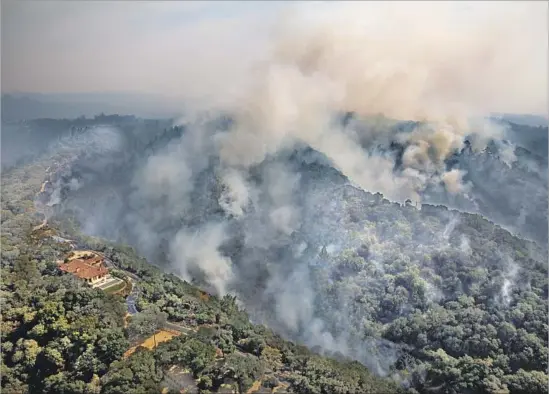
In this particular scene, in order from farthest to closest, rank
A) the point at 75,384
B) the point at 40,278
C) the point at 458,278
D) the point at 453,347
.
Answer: the point at 458,278 < the point at 40,278 < the point at 453,347 < the point at 75,384

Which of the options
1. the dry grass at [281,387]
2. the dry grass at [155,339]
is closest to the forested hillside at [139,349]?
the dry grass at [281,387]

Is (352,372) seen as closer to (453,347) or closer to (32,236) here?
(453,347)

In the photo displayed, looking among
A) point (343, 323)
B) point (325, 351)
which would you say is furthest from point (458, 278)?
point (325, 351)

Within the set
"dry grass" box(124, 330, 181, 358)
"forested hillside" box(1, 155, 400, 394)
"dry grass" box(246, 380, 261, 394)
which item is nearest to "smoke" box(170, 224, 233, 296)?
"forested hillside" box(1, 155, 400, 394)

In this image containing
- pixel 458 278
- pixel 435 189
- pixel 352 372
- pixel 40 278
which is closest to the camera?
pixel 352 372

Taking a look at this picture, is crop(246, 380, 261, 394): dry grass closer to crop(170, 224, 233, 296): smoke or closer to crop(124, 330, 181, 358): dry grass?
crop(124, 330, 181, 358): dry grass

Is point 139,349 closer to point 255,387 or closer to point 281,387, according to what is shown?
point 255,387

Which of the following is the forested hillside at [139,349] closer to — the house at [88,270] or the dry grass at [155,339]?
the dry grass at [155,339]
